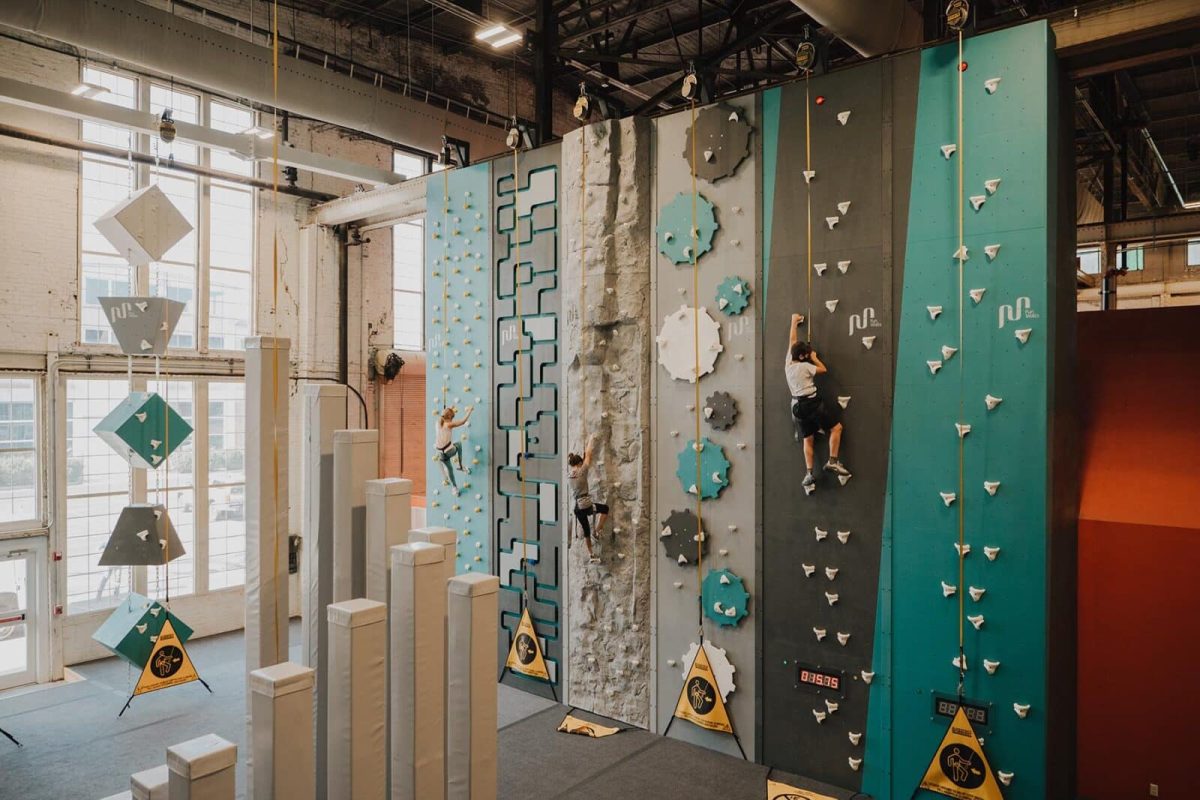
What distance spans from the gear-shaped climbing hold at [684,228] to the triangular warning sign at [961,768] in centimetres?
351

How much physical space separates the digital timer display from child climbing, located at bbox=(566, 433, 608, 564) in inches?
70.7

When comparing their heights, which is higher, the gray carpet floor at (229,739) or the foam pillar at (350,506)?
the foam pillar at (350,506)

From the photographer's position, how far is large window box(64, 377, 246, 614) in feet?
25.7

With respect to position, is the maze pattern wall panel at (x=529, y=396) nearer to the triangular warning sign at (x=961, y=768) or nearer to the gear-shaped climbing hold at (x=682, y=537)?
the gear-shaped climbing hold at (x=682, y=537)

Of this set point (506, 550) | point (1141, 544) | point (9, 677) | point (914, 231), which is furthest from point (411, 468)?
point (1141, 544)

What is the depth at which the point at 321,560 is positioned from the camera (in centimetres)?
Answer: 345

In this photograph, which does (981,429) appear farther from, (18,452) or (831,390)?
(18,452)

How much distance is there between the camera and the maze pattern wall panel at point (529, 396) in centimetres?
679

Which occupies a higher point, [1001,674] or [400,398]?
[400,398]

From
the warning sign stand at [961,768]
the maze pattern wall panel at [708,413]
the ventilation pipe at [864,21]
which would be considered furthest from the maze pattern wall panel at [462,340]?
the warning sign stand at [961,768]

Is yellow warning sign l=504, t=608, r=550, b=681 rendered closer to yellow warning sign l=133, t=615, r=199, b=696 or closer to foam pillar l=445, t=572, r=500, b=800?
yellow warning sign l=133, t=615, r=199, b=696

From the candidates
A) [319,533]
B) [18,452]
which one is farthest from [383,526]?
[18,452]

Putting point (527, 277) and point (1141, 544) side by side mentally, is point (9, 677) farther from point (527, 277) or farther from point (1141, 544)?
point (1141, 544)

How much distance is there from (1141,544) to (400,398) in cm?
839
